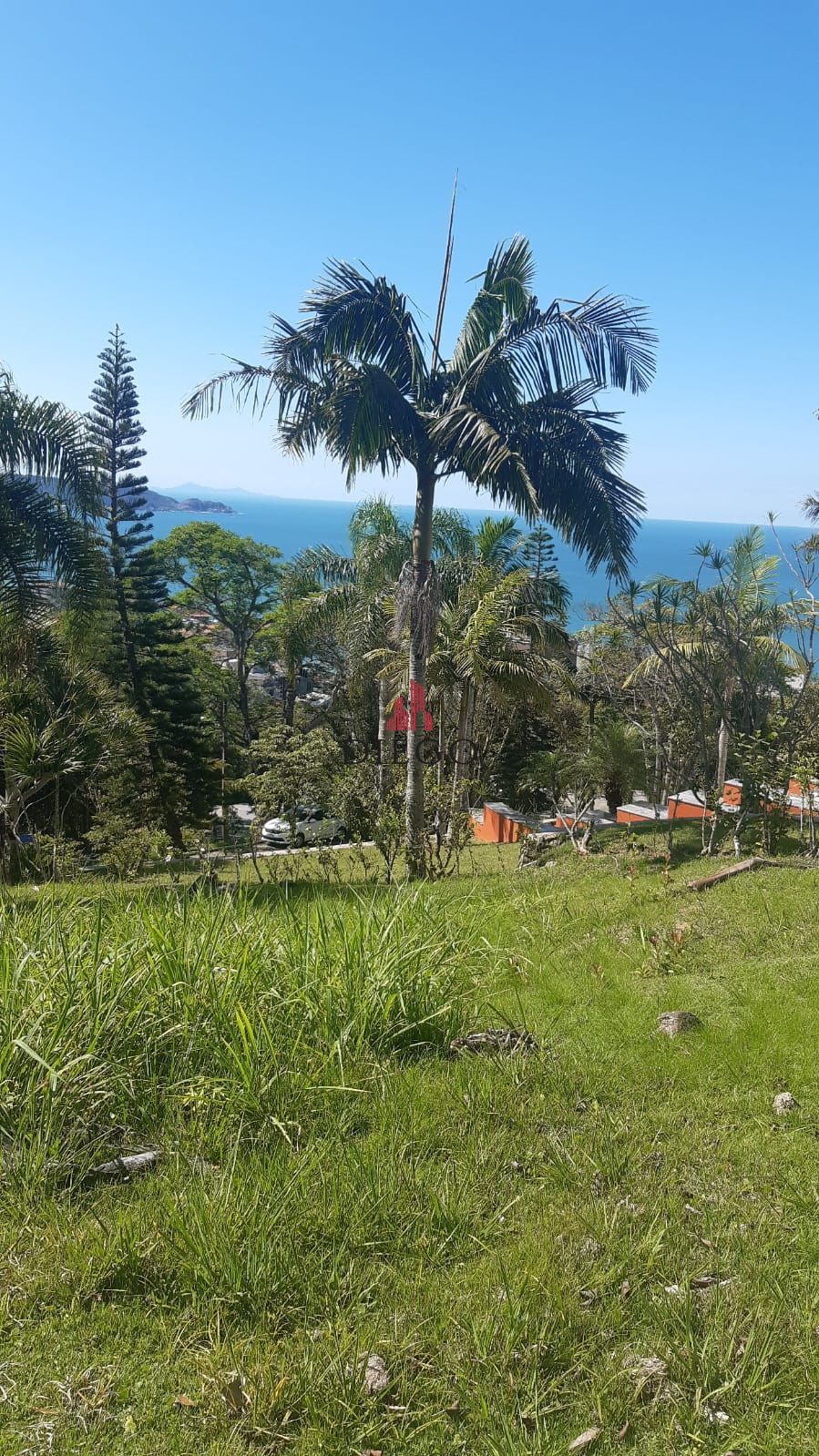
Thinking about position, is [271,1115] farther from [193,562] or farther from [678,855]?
[193,562]

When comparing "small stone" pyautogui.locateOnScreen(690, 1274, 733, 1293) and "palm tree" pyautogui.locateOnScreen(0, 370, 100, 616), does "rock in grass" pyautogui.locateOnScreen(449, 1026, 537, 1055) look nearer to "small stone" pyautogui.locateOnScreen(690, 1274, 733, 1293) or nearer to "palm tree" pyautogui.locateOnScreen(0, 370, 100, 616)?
"small stone" pyautogui.locateOnScreen(690, 1274, 733, 1293)

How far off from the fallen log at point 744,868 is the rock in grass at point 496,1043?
3.30m

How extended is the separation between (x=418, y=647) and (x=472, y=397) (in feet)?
8.70

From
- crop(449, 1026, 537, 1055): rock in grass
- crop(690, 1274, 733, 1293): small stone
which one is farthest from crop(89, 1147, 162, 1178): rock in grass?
crop(690, 1274, 733, 1293): small stone

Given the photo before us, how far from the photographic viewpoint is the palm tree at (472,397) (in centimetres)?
923

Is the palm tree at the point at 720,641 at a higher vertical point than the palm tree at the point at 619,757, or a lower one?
higher

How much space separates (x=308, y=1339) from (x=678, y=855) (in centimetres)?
706

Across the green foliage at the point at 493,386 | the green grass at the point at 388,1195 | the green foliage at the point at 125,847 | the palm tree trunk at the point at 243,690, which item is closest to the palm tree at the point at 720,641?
the green foliage at the point at 493,386

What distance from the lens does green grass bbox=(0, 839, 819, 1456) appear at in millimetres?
1993

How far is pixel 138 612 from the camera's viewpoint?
21234 millimetres

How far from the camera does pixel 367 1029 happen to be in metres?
3.55

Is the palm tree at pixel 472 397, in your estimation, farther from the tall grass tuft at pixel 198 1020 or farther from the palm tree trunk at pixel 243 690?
the palm tree trunk at pixel 243 690

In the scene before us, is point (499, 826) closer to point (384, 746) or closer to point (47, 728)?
point (384, 746)

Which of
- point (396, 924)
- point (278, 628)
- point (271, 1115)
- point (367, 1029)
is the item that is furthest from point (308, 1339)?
point (278, 628)
